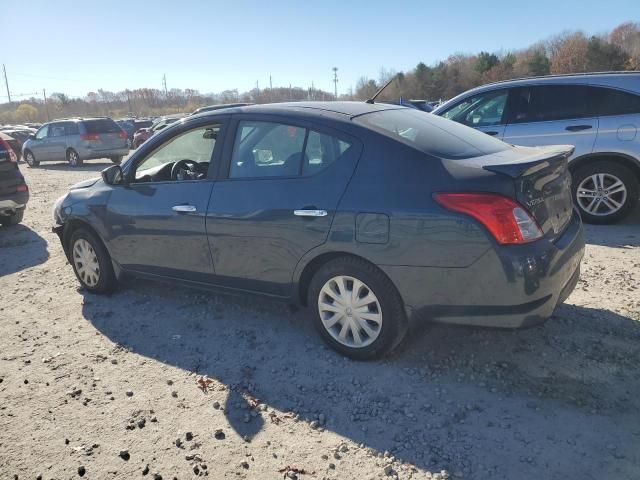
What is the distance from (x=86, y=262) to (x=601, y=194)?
6135 millimetres

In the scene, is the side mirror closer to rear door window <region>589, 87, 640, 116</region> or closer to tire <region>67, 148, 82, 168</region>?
rear door window <region>589, 87, 640, 116</region>

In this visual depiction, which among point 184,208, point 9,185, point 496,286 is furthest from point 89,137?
point 496,286

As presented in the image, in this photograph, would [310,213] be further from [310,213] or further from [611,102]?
[611,102]

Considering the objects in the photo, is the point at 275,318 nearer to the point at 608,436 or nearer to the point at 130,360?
the point at 130,360

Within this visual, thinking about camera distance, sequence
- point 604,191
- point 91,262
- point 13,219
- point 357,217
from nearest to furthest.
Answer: point 357,217 → point 91,262 → point 604,191 → point 13,219

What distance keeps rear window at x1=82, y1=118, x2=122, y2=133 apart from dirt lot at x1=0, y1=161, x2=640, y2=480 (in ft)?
49.2

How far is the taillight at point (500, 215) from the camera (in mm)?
2783

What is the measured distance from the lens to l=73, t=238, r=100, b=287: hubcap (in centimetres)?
488

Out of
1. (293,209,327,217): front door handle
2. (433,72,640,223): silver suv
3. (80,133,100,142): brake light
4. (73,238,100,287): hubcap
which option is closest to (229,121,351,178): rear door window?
(293,209,327,217): front door handle

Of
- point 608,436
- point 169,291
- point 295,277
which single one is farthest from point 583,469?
point 169,291

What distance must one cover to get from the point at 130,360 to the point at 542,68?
5316 centimetres


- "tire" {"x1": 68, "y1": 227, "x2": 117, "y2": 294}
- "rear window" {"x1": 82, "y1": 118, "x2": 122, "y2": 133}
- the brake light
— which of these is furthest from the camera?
"rear window" {"x1": 82, "y1": 118, "x2": 122, "y2": 133}

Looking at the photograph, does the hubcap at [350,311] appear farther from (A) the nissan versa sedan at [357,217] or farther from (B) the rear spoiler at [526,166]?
(B) the rear spoiler at [526,166]

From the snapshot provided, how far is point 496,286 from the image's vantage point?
2.84 metres
